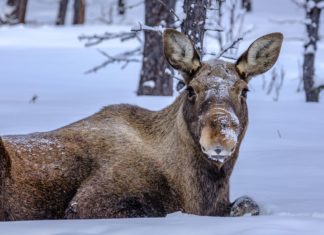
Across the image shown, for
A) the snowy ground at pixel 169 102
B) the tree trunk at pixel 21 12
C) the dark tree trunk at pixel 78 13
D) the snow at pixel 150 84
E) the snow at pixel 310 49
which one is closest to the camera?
the snowy ground at pixel 169 102

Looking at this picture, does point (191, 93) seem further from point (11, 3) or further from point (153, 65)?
point (11, 3)

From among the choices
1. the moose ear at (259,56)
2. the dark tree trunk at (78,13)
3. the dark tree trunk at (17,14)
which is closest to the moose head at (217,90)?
the moose ear at (259,56)

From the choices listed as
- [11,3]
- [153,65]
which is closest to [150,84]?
[153,65]

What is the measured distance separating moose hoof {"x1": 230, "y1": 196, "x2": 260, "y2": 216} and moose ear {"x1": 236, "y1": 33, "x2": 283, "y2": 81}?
838 millimetres

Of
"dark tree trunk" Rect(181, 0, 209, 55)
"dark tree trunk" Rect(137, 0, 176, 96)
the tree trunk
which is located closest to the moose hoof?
"dark tree trunk" Rect(181, 0, 209, 55)

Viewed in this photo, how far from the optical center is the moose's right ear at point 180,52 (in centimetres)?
609

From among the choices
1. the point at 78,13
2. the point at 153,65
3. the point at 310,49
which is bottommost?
the point at 153,65

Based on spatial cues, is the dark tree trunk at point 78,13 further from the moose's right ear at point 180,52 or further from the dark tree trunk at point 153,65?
the moose's right ear at point 180,52

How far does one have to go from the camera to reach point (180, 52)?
6.13 metres

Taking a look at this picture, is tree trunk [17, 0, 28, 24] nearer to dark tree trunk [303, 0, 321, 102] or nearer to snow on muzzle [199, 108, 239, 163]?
dark tree trunk [303, 0, 321, 102]

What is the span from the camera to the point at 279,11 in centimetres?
4062

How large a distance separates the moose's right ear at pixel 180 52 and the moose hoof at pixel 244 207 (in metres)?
0.96

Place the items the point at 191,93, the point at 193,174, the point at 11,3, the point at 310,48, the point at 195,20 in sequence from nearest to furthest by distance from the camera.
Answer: the point at 191,93
the point at 193,174
the point at 195,20
the point at 310,48
the point at 11,3

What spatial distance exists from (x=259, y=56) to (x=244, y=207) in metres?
1.06
